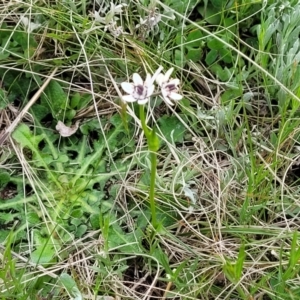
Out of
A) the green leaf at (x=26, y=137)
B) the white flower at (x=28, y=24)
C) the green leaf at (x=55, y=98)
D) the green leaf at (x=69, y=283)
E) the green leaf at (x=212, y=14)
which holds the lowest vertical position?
the green leaf at (x=69, y=283)

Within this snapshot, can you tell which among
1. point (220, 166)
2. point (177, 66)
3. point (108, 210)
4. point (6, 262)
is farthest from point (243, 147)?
point (6, 262)

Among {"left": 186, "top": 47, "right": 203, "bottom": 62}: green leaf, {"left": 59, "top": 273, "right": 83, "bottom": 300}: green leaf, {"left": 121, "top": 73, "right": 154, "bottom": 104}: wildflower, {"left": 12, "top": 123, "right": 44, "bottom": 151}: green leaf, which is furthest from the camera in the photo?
{"left": 186, "top": 47, "right": 203, "bottom": 62}: green leaf

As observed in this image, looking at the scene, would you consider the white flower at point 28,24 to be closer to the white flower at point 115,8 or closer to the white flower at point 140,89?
the white flower at point 115,8

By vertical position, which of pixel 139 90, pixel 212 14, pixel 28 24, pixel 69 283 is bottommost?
pixel 69 283

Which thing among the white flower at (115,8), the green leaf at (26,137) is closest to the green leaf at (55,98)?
the green leaf at (26,137)

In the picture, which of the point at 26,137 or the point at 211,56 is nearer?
the point at 26,137

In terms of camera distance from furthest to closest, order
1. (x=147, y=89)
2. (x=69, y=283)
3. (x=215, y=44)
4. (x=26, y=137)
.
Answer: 1. (x=215, y=44)
2. (x=26, y=137)
3. (x=69, y=283)
4. (x=147, y=89)

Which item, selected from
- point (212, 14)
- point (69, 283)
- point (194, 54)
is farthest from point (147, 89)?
point (212, 14)

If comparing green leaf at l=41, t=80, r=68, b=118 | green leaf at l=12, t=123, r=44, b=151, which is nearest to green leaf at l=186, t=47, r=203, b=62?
green leaf at l=41, t=80, r=68, b=118

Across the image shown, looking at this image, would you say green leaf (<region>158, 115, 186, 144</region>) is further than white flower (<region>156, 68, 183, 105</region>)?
Yes

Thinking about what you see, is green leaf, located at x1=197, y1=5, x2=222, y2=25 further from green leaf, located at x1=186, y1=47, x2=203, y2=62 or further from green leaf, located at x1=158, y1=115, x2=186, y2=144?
green leaf, located at x1=158, y1=115, x2=186, y2=144

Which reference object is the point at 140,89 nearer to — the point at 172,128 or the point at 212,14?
the point at 172,128

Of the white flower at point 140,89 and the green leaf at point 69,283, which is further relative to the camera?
the green leaf at point 69,283
